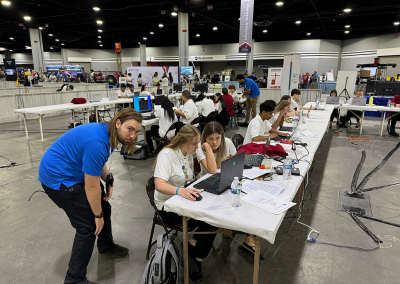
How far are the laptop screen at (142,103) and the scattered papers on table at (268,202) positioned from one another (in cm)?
471

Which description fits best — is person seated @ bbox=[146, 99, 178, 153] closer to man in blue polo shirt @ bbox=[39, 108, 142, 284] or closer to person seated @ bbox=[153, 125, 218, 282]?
person seated @ bbox=[153, 125, 218, 282]

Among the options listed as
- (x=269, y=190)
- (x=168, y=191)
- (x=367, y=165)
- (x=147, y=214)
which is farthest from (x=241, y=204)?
(x=367, y=165)

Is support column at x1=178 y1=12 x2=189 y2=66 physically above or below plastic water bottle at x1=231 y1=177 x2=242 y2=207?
above

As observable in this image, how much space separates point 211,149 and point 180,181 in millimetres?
466

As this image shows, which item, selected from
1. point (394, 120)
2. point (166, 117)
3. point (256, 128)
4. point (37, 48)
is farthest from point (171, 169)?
point (37, 48)

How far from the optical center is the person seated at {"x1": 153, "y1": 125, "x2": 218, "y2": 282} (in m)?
1.96

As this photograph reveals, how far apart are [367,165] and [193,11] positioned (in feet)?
39.8

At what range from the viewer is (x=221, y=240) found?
8.40 ft

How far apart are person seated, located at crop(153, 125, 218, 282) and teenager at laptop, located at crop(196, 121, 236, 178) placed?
226 millimetres

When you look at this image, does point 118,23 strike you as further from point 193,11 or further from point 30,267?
point 30,267

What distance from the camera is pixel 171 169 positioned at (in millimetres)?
2057

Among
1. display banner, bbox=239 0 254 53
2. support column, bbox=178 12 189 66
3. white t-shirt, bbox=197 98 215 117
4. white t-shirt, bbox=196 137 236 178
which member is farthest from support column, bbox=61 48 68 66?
white t-shirt, bbox=196 137 236 178

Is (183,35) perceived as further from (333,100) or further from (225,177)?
(225,177)

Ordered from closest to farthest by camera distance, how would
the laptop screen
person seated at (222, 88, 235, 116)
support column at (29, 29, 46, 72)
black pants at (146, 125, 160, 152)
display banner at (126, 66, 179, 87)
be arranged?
black pants at (146, 125, 160, 152)
the laptop screen
person seated at (222, 88, 235, 116)
display banner at (126, 66, 179, 87)
support column at (29, 29, 46, 72)
